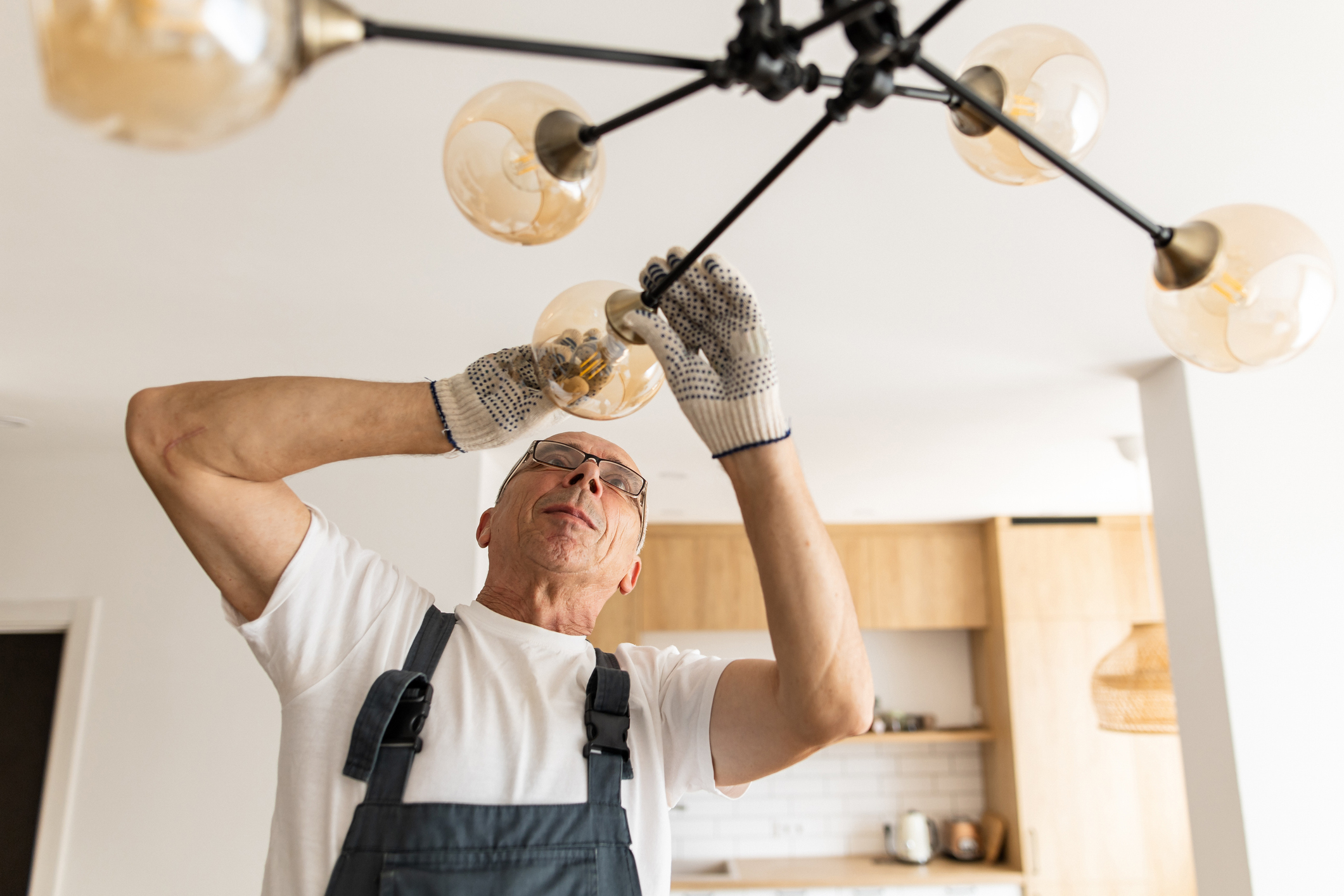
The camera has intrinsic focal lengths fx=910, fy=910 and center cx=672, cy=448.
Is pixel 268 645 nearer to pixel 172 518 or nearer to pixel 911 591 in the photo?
pixel 172 518

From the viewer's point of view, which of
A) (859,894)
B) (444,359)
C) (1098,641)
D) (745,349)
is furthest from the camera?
(1098,641)

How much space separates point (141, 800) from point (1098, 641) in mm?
4268

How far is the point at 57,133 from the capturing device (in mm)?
1506

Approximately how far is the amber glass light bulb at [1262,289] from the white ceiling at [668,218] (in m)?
0.67

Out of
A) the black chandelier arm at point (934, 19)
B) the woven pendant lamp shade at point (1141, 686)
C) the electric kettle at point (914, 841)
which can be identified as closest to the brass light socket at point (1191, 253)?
the black chandelier arm at point (934, 19)

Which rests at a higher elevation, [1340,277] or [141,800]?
[1340,277]

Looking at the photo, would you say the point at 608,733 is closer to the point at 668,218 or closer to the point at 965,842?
the point at 668,218

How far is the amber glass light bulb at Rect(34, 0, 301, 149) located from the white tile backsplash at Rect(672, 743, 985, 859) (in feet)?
16.2

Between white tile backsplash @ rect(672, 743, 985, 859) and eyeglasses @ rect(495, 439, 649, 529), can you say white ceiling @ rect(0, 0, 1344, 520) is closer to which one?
eyeglasses @ rect(495, 439, 649, 529)

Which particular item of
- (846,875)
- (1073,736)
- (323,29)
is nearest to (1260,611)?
(1073,736)

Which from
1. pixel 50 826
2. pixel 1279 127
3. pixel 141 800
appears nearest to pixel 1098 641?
pixel 1279 127

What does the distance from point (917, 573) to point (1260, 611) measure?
8.74 feet

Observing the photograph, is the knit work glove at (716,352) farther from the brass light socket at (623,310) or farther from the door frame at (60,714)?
the door frame at (60,714)

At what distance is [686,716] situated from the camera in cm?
119
